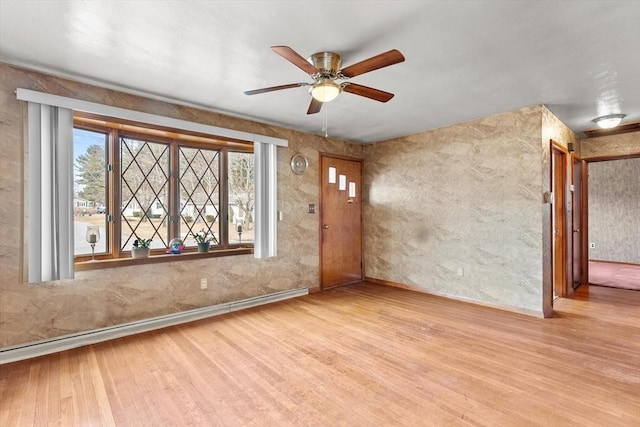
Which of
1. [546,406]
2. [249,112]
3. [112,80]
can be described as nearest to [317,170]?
[249,112]

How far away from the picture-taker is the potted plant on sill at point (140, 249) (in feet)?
10.2

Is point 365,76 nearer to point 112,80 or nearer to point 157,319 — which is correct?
point 112,80

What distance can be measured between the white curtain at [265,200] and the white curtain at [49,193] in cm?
180

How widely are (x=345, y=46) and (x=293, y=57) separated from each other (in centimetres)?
49

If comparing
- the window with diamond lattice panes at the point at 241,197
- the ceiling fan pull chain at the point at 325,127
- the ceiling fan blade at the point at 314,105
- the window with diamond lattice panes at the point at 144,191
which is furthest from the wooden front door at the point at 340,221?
the window with diamond lattice panes at the point at 144,191

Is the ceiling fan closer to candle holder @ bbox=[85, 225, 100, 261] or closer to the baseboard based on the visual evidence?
candle holder @ bbox=[85, 225, 100, 261]

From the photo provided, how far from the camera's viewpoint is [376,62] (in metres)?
1.89

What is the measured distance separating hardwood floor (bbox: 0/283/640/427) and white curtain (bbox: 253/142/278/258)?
2.97 feet

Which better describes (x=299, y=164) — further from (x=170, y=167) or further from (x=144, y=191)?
(x=144, y=191)

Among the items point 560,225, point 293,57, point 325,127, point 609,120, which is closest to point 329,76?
point 293,57

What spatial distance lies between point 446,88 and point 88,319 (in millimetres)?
3945

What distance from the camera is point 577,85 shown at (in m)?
2.80

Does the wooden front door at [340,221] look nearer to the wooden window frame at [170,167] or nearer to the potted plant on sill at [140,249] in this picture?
the wooden window frame at [170,167]

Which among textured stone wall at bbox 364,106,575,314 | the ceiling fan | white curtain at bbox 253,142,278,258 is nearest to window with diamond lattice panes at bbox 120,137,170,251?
white curtain at bbox 253,142,278,258
